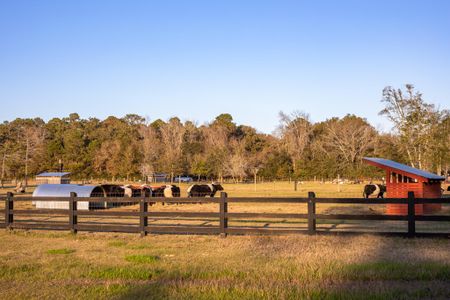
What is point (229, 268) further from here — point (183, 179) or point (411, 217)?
point (183, 179)

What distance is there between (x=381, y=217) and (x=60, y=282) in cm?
790

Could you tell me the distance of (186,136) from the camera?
9662 cm

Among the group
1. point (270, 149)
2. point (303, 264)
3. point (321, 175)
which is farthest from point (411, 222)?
point (270, 149)

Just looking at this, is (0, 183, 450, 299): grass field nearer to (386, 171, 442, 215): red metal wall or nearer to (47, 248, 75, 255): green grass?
(47, 248, 75, 255): green grass

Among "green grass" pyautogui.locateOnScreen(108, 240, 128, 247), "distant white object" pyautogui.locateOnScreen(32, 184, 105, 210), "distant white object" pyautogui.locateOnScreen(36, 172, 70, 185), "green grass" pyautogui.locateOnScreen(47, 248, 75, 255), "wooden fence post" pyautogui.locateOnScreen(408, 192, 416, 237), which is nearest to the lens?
"green grass" pyautogui.locateOnScreen(47, 248, 75, 255)

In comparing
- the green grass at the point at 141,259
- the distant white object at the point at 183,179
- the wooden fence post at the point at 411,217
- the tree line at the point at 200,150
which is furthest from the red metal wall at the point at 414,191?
the distant white object at the point at 183,179

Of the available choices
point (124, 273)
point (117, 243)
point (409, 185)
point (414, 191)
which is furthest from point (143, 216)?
point (414, 191)

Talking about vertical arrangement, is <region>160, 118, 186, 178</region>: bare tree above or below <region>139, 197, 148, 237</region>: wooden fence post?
above

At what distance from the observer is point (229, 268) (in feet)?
27.5

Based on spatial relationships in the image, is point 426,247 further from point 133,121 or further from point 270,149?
point 133,121

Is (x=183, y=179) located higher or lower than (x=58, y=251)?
lower

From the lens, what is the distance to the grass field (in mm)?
6699

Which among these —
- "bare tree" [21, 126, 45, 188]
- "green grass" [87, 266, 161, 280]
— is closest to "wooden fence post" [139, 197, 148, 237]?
"green grass" [87, 266, 161, 280]

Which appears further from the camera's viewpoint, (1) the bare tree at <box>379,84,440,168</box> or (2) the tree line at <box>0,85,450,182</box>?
(2) the tree line at <box>0,85,450,182</box>
